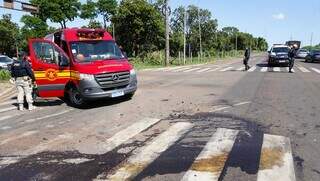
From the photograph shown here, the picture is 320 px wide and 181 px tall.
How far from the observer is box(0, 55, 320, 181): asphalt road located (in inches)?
267

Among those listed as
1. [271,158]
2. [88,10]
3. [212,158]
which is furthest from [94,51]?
[88,10]

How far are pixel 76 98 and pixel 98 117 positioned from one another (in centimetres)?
254

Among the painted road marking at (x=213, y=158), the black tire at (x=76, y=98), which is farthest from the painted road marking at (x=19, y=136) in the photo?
the black tire at (x=76, y=98)

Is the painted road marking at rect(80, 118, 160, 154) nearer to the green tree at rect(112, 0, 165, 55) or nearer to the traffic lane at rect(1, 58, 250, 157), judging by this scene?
the traffic lane at rect(1, 58, 250, 157)

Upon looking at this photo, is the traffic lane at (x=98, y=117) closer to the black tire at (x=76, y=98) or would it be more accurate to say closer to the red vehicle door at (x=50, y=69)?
the black tire at (x=76, y=98)

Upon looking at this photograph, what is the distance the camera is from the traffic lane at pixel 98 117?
9305mm

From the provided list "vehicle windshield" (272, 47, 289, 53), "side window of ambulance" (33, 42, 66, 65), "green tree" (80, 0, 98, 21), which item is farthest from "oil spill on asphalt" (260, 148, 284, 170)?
"green tree" (80, 0, 98, 21)

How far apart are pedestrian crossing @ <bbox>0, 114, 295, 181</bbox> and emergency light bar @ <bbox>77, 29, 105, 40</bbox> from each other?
5670 millimetres

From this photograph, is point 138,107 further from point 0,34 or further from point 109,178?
point 0,34

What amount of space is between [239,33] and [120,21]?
8472cm

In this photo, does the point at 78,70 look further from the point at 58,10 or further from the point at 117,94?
the point at 58,10

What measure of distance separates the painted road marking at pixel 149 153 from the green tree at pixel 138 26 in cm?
3833

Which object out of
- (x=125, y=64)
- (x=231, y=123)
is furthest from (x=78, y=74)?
(x=231, y=123)

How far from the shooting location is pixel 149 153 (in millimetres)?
7879
